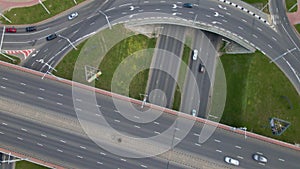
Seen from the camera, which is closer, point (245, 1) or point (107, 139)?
point (107, 139)

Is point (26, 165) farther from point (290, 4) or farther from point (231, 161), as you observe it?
point (290, 4)

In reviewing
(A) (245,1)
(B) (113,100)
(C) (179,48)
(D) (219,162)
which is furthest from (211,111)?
(A) (245,1)

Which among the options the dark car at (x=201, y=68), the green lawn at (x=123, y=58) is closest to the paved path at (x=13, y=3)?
the green lawn at (x=123, y=58)

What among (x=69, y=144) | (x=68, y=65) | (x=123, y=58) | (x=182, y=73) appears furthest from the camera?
(x=123, y=58)

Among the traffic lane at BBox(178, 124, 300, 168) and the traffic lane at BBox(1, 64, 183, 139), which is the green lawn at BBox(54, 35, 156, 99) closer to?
the traffic lane at BBox(1, 64, 183, 139)

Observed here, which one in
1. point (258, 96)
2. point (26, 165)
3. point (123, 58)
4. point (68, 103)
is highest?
point (123, 58)

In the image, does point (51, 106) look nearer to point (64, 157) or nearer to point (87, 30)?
point (64, 157)

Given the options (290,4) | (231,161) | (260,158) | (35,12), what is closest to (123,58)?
(35,12)
